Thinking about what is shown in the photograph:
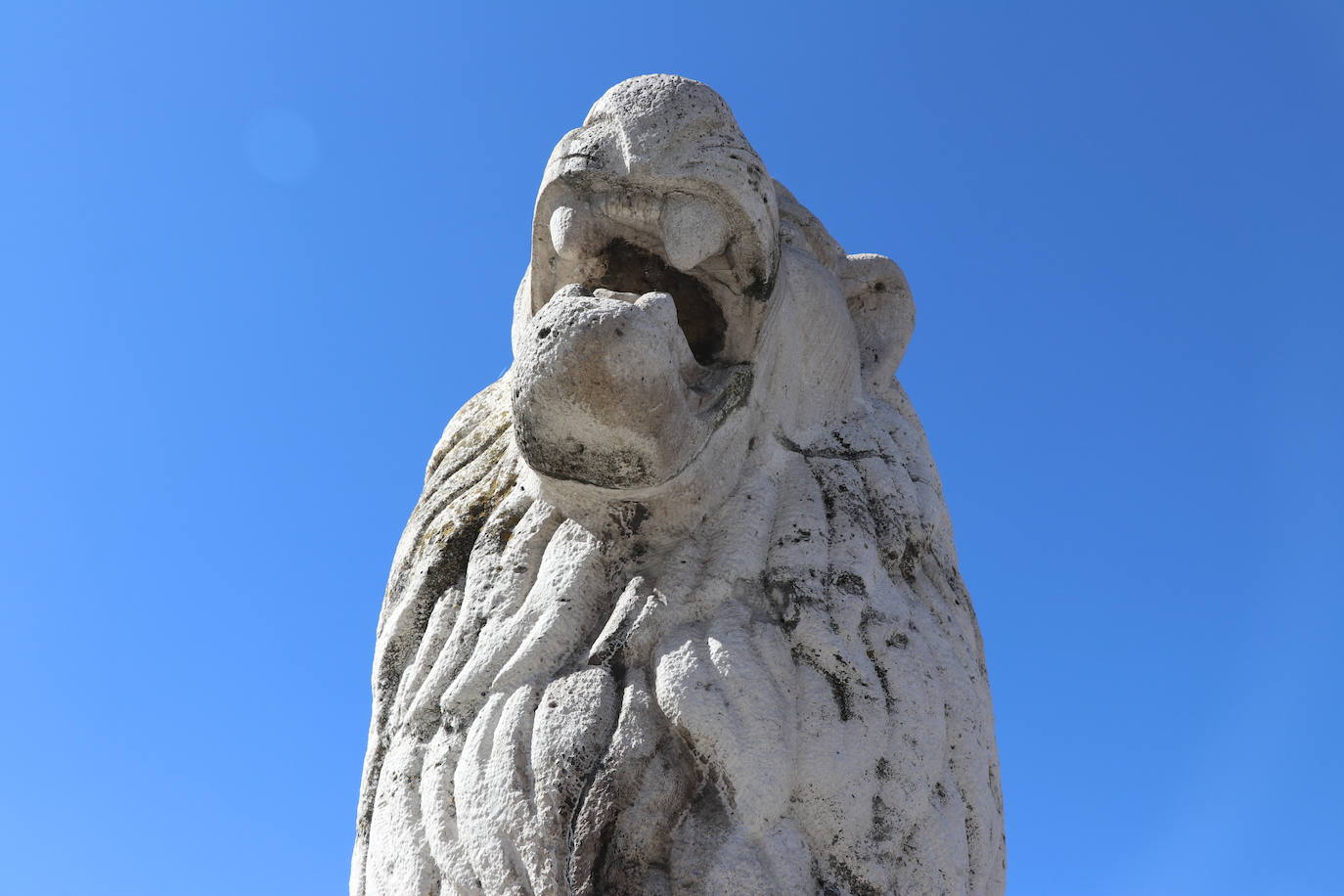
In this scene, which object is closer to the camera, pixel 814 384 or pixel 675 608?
pixel 675 608

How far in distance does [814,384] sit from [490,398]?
87 centimetres

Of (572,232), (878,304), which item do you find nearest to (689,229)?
(572,232)

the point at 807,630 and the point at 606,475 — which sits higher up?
the point at 606,475

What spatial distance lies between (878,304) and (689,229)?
0.86m

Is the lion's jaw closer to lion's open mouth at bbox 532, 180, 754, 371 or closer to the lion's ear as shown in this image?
lion's open mouth at bbox 532, 180, 754, 371

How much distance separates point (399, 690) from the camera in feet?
10.2

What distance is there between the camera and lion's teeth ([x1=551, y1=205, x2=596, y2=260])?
11.0 feet

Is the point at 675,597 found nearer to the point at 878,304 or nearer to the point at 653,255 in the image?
the point at 653,255

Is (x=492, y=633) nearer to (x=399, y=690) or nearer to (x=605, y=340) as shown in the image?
(x=399, y=690)

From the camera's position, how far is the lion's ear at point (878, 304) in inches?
154

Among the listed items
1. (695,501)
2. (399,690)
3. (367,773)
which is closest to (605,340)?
(695,501)

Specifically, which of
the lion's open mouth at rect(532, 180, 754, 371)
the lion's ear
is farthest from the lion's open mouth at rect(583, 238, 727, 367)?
the lion's ear

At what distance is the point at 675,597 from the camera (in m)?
2.94

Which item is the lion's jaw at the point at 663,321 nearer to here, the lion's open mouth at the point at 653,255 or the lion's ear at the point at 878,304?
the lion's open mouth at the point at 653,255
